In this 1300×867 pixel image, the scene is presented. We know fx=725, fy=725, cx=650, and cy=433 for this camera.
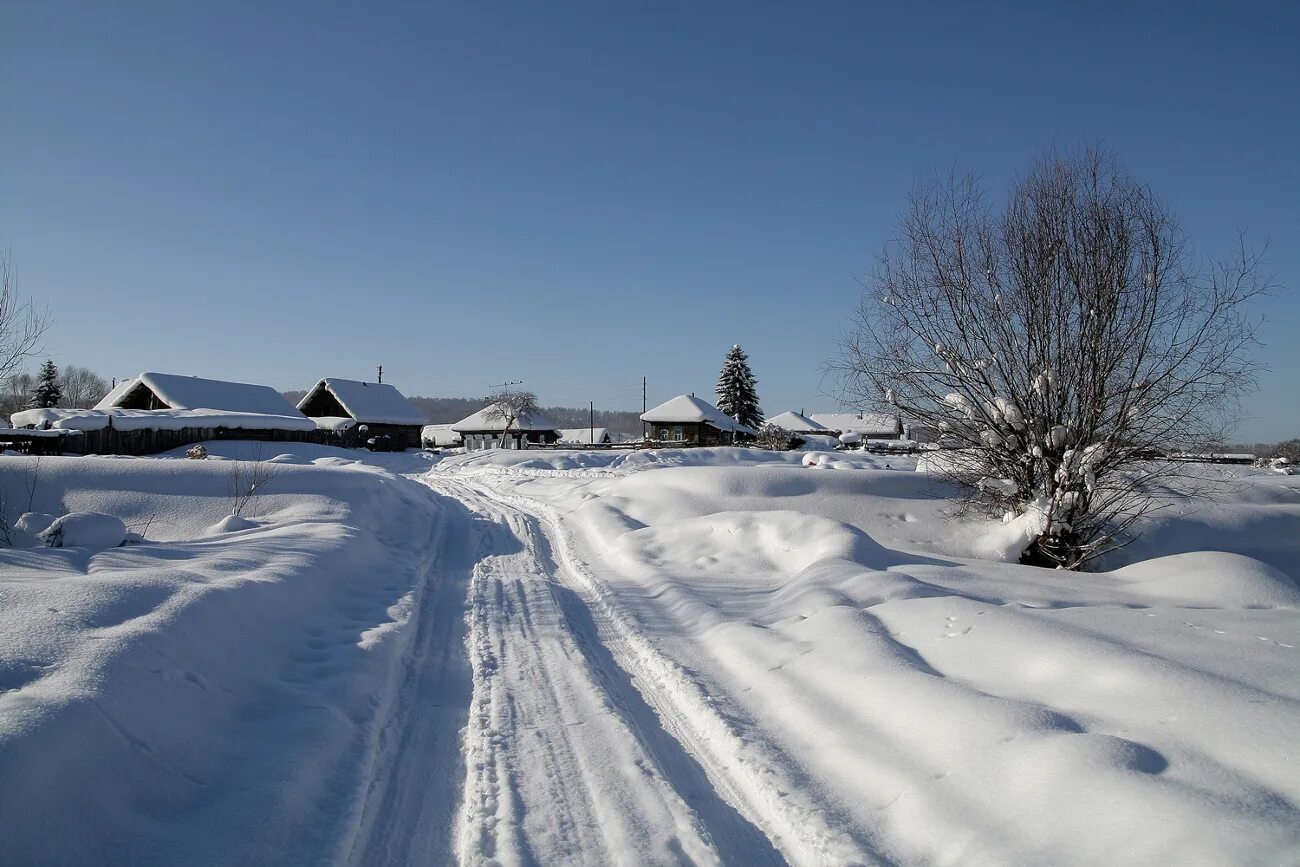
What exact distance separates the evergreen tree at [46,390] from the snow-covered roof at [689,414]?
155ft

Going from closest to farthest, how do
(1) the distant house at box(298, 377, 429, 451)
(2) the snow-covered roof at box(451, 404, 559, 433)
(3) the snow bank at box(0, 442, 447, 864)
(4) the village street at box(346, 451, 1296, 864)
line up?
(3) the snow bank at box(0, 442, 447, 864)
(4) the village street at box(346, 451, 1296, 864)
(1) the distant house at box(298, 377, 429, 451)
(2) the snow-covered roof at box(451, 404, 559, 433)

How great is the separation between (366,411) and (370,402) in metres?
1.53

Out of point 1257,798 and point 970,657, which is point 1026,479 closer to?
point 970,657

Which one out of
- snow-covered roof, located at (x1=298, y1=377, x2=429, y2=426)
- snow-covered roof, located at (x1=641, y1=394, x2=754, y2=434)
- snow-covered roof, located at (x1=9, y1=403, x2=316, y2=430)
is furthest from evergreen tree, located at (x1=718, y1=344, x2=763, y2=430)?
snow-covered roof, located at (x1=9, y1=403, x2=316, y2=430)

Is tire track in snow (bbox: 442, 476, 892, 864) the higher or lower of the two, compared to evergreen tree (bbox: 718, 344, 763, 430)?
lower

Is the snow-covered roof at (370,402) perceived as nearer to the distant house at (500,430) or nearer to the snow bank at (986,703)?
the distant house at (500,430)

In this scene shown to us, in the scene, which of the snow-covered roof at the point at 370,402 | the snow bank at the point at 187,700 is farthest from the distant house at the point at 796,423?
the snow bank at the point at 187,700

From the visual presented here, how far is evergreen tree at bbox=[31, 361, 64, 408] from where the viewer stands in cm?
5722

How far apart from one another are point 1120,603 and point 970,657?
3.25 m

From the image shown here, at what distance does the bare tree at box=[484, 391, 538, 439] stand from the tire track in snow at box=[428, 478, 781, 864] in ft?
190

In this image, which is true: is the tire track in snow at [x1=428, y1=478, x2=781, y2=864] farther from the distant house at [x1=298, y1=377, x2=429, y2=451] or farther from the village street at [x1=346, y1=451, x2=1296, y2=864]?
the distant house at [x1=298, y1=377, x2=429, y2=451]

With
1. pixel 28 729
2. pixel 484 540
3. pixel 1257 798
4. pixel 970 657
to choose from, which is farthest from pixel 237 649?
pixel 484 540

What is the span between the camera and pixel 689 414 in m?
57.8

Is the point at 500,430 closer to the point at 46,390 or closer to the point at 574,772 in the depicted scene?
the point at 46,390
